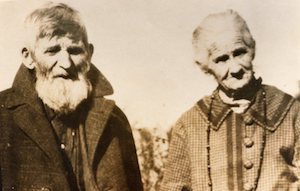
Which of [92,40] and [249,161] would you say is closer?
[249,161]

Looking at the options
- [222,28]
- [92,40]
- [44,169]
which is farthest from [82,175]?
[222,28]

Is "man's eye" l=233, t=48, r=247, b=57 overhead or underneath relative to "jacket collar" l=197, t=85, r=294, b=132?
overhead

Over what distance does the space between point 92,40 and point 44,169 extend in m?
0.32

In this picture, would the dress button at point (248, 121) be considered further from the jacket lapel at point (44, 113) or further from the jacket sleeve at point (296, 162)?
the jacket lapel at point (44, 113)

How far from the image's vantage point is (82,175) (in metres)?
1.37

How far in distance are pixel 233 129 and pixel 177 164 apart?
5.7 inches

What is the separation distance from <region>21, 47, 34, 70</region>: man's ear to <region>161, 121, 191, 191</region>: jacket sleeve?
372 mm

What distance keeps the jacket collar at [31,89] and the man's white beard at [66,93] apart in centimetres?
2

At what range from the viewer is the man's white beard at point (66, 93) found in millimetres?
1403

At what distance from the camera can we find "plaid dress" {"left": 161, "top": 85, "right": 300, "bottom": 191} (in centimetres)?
130

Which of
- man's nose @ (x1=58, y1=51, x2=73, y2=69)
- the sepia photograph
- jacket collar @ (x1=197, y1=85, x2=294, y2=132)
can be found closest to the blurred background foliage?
the sepia photograph

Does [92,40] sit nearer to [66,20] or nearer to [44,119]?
[66,20]

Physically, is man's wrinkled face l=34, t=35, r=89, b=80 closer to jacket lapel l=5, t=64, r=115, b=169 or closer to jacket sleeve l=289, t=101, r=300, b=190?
jacket lapel l=5, t=64, r=115, b=169

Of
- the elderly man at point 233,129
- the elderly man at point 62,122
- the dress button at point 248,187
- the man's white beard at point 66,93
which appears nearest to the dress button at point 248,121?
the elderly man at point 233,129
